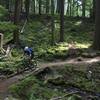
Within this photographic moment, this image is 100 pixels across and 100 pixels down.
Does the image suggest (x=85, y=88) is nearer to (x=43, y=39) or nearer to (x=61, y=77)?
(x=61, y=77)

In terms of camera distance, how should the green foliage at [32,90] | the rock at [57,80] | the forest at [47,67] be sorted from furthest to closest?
1. the rock at [57,80]
2. the forest at [47,67]
3. the green foliage at [32,90]

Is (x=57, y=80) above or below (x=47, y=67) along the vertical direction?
below

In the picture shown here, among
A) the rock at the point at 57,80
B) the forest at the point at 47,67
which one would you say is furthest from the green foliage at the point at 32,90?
the rock at the point at 57,80

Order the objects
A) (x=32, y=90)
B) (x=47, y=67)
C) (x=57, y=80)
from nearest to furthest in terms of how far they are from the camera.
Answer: (x=32, y=90), (x=57, y=80), (x=47, y=67)

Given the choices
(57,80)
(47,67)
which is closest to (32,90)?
(57,80)

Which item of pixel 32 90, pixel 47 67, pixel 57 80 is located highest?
pixel 47 67

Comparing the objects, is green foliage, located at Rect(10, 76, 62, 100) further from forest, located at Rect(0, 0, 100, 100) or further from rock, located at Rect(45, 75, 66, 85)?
rock, located at Rect(45, 75, 66, 85)

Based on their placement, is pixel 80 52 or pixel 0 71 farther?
pixel 80 52

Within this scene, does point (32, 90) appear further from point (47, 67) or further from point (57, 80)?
point (47, 67)

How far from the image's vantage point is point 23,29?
3269cm

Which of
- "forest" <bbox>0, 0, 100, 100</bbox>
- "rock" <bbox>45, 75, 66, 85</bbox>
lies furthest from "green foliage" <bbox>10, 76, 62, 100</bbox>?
"rock" <bbox>45, 75, 66, 85</bbox>

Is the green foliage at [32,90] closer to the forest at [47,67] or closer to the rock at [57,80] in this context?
the forest at [47,67]

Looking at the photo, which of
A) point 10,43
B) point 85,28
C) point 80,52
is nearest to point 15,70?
point 80,52

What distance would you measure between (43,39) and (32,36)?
63.0 inches
